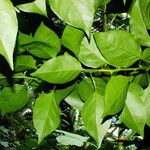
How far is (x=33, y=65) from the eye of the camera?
2.16 ft

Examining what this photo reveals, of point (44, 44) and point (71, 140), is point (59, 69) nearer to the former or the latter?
point (44, 44)

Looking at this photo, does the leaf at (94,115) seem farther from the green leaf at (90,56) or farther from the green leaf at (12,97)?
the green leaf at (12,97)

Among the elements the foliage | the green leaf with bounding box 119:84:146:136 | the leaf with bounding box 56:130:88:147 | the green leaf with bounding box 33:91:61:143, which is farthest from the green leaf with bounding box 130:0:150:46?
the leaf with bounding box 56:130:88:147

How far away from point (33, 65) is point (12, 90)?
110 millimetres

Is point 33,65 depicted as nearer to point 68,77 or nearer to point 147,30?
point 68,77

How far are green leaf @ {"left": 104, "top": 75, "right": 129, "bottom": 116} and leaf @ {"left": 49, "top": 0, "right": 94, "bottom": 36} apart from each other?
14 centimetres

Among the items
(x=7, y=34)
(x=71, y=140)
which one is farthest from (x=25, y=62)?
(x=71, y=140)

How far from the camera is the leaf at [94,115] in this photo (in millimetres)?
623

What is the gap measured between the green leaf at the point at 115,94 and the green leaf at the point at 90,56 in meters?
0.06

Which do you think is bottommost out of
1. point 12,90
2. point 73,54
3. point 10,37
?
point 12,90

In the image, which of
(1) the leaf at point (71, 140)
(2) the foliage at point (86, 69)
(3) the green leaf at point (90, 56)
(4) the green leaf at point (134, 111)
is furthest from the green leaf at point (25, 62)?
(1) the leaf at point (71, 140)

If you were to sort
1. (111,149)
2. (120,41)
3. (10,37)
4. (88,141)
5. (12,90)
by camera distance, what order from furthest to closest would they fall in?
(88,141)
(111,149)
(12,90)
(120,41)
(10,37)

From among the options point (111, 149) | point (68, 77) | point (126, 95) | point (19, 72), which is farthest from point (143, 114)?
point (111, 149)

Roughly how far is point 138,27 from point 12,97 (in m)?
0.34
